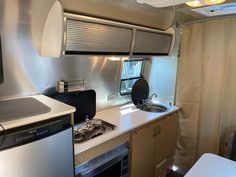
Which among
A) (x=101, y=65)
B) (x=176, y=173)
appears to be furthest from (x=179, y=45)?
(x=176, y=173)

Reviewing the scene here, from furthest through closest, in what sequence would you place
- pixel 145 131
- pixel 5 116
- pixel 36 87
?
pixel 145 131
pixel 36 87
pixel 5 116

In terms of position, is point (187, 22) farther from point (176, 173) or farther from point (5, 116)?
point (5, 116)

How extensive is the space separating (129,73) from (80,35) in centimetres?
125

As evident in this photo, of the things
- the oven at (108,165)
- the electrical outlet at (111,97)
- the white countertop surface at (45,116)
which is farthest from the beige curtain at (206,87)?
the white countertop surface at (45,116)

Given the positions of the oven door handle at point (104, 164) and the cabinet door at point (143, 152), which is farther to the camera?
the cabinet door at point (143, 152)

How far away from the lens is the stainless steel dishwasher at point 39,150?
3.23 ft

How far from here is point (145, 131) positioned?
2043 mm

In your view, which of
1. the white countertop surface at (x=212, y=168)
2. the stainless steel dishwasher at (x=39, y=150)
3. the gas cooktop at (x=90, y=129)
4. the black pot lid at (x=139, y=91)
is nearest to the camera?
the stainless steel dishwasher at (x=39, y=150)

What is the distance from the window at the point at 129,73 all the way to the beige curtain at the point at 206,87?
21.5 inches

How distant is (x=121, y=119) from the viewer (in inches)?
82.9

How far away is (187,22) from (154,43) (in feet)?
2.05

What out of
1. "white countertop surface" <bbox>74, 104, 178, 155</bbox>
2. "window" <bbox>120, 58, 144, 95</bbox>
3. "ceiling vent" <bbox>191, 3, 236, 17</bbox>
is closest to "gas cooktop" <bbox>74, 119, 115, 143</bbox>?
"white countertop surface" <bbox>74, 104, 178, 155</bbox>

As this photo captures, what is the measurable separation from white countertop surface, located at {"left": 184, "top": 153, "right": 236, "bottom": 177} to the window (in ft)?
4.56

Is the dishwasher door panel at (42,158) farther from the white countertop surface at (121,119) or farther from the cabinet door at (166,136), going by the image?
the cabinet door at (166,136)
